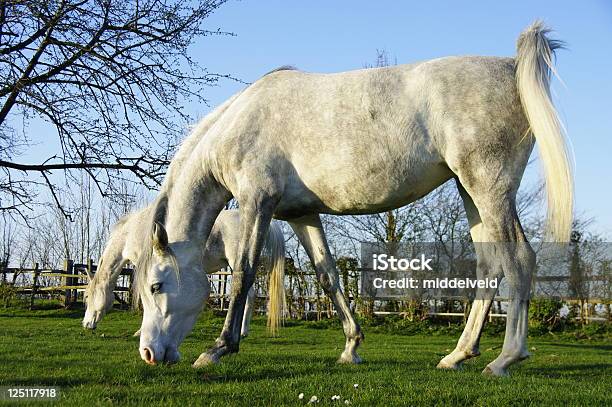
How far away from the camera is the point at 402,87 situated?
519 cm

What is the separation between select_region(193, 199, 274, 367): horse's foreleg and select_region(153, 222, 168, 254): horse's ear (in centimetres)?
64

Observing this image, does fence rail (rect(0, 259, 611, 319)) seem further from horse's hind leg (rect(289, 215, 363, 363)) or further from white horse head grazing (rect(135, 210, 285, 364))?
white horse head grazing (rect(135, 210, 285, 364))

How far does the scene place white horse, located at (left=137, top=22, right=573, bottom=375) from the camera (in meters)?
4.72

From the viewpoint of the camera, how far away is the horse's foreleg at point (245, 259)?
532 centimetres

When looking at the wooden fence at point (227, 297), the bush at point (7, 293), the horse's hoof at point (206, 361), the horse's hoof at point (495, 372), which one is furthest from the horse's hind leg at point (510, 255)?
the bush at point (7, 293)

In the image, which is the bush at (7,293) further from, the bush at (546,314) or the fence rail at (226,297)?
the bush at (546,314)

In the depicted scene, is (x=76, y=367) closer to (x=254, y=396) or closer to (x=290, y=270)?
(x=254, y=396)

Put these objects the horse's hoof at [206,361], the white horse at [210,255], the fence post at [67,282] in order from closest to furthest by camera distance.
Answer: the horse's hoof at [206,361] < the white horse at [210,255] < the fence post at [67,282]

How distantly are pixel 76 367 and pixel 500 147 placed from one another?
12.8 ft

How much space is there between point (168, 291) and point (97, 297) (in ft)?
24.7

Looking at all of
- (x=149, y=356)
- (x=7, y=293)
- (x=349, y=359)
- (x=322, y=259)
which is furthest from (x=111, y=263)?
(x=7, y=293)

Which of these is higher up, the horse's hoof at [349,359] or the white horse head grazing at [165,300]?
the white horse head grazing at [165,300]

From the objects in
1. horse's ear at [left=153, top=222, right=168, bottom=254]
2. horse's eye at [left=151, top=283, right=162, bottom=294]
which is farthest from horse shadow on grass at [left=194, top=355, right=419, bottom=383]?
horse's ear at [left=153, top=222, right=168, bottom=254]

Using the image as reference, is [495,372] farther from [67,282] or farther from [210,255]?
[67,282]
